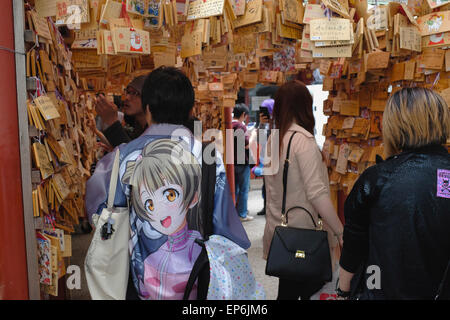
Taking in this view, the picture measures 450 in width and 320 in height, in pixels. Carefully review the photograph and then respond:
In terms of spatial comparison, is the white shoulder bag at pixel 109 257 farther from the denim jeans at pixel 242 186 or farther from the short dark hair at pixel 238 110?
the short dark hair at pixel 238 110

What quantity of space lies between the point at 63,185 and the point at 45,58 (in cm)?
67

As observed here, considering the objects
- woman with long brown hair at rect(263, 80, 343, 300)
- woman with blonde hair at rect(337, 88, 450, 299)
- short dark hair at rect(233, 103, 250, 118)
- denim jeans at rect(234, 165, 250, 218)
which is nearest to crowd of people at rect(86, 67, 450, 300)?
woman with blonde hair at rect(337, 88, 450, 299)

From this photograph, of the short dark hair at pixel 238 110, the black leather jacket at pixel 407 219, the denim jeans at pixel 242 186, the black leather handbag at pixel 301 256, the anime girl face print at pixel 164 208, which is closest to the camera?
the black leather jacket at pixel 407 219

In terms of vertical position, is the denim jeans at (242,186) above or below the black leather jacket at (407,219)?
below

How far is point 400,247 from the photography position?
1.43 m

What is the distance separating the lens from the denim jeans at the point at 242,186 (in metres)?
6.24

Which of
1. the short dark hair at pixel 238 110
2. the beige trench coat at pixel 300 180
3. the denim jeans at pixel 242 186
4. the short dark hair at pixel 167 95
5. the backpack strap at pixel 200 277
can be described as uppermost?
the short dark hair at pixel 167 95

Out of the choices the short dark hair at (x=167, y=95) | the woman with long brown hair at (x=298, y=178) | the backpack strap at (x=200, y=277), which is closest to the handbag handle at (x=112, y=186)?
the short dark hair at (x=167, y=95)

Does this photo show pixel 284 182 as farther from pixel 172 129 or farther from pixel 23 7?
pixel 23 7

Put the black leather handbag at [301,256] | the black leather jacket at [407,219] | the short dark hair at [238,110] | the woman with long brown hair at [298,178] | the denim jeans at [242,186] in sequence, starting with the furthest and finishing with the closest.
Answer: the short dark hair at [238,110], the denim jeans at [242,186], the woman with long brown hair at [298,178], the black leather handbag at [301,256], the black leather jacket at [407,219]

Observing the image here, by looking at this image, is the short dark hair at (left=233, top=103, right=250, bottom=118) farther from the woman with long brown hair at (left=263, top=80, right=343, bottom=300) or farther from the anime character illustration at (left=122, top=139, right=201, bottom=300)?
the anime character illustration at (left=122, top=139, right=201, bottom=300)

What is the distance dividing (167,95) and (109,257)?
2.05 ft

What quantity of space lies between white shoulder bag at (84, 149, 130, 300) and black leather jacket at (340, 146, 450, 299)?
2.83ft

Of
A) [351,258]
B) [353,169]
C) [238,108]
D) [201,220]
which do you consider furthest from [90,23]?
[238,108]
